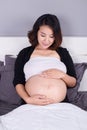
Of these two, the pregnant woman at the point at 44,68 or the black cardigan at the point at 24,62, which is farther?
the black cardigan at the point at 24,62

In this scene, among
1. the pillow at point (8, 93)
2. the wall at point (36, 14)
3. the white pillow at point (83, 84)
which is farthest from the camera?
the wall at point (36, 14)

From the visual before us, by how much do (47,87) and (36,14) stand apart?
0.81m

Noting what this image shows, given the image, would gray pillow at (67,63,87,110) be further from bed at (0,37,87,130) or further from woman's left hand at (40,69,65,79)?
woman's left hand at (40,69,65,79)

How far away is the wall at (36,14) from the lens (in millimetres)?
2301

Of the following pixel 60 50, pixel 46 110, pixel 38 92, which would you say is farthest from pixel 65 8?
pixel 46 110

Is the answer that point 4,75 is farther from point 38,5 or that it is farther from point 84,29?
point 84,29

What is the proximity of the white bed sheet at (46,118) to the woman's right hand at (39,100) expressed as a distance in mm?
92

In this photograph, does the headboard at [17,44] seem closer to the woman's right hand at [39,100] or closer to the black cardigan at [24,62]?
the black cardigan at [24,62]

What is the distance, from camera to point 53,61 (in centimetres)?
190

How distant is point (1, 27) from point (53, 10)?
0.46m

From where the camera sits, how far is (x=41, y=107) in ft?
5.21

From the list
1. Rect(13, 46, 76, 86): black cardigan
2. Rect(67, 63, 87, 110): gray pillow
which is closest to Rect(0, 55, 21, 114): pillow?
Rect(13, 46, 76, 86): black cardigan

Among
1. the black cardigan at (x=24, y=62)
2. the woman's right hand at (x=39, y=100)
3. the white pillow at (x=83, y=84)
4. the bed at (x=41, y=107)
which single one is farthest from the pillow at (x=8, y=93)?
the white pillow at (x=83, y=84)

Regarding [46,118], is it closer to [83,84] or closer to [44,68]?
[44,68]
